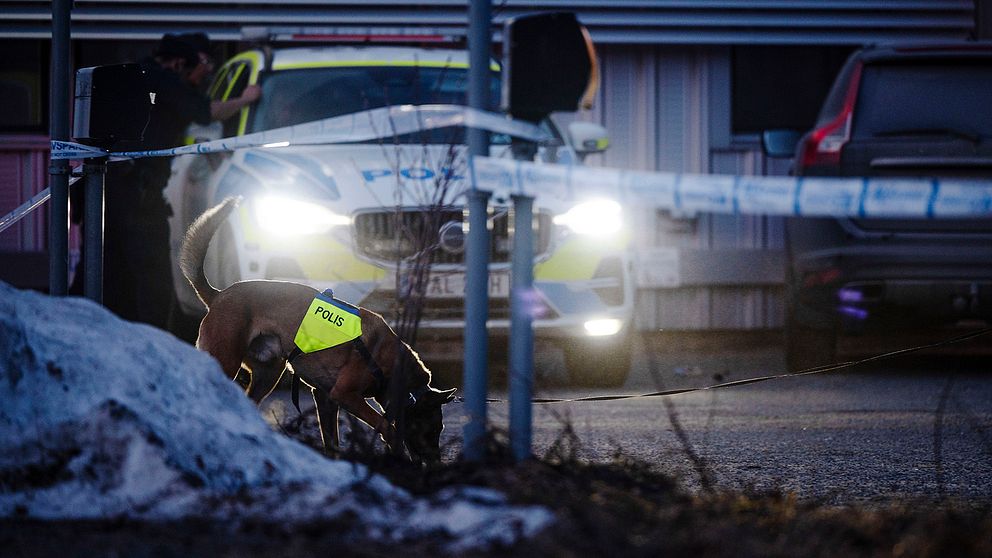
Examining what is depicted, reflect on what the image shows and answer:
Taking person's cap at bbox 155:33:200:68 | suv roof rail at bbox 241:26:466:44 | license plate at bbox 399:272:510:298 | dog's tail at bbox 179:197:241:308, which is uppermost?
suv roof rail at bbox 241:26:466:44

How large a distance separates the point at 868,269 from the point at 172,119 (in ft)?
13.7

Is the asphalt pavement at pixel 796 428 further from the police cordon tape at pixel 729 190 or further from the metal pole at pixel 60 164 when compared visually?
the metal pole at pixel 60 164

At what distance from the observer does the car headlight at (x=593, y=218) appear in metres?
7.52

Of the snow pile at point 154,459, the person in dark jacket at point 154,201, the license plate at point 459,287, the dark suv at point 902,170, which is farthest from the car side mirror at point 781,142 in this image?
the snow pile at point 154,459

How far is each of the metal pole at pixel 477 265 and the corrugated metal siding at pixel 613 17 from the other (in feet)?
26.8

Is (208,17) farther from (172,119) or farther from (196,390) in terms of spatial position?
(196,390)

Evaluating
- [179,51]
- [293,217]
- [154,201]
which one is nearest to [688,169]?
[179,51]

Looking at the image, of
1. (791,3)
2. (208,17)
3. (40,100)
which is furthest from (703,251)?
(40,100)

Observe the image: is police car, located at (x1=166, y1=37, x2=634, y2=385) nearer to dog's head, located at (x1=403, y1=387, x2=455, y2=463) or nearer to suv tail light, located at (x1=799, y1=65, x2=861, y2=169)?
suv tail light, located at (x1=799, y1=65, x2=861, y2=169)

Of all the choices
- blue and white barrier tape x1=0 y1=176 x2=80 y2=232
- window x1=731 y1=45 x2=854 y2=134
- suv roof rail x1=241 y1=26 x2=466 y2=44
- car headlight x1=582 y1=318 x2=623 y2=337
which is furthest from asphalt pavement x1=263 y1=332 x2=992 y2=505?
window x1=731 y1=45 x2=854 y2=134

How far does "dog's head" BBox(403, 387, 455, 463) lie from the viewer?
4.25 metres

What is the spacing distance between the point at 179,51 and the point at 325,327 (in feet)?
12.9

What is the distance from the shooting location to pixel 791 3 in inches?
460

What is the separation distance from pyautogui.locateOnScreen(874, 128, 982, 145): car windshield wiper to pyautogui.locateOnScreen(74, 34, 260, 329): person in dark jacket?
3794 millimetres
